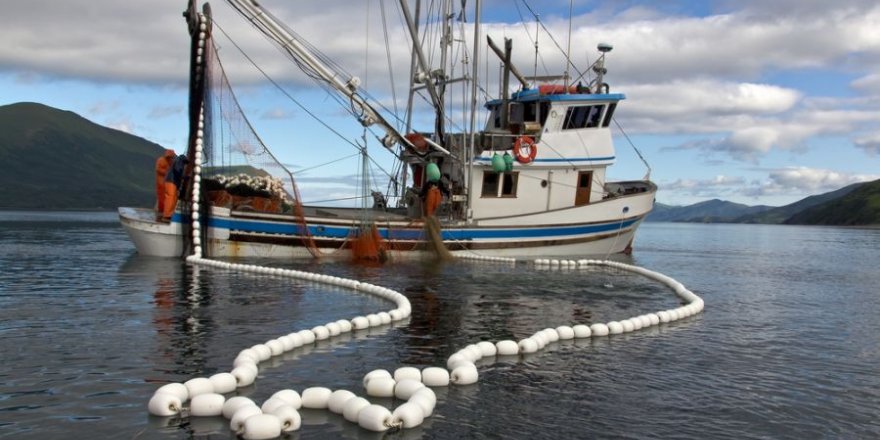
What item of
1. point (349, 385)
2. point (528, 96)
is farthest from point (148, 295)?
point (528, 96)

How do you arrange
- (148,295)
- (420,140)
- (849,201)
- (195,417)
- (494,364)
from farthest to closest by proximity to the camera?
(849,201)
(420,140)
(148,295)
(494,364)
(195,417)

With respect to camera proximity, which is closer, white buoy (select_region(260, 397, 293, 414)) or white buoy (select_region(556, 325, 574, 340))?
white buoy (select_region(260, 397, 293, 414))

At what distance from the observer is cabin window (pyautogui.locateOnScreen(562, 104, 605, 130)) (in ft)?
101

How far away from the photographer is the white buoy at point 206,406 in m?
8.64

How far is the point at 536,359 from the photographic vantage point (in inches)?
481

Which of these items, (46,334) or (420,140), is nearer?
(46,334)

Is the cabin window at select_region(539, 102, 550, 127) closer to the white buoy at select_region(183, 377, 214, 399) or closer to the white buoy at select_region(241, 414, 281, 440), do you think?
the white buoy at select_region(183, 377, 214, 399)

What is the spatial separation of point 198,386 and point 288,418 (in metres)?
1.65

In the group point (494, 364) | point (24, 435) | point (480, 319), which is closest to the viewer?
point (24, 435)

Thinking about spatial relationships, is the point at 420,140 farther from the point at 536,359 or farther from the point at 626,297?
the point at 536,359

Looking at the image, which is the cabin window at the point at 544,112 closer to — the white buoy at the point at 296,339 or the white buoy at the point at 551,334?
the white buoy at the point at 551,334

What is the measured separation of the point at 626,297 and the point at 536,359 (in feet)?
27.7

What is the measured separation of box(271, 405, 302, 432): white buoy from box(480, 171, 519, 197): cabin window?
73.4 feet

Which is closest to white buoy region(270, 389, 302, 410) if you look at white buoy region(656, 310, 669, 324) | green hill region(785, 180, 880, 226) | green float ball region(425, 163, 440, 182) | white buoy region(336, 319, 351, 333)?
white buoy region(336, 319, 351, 333)
